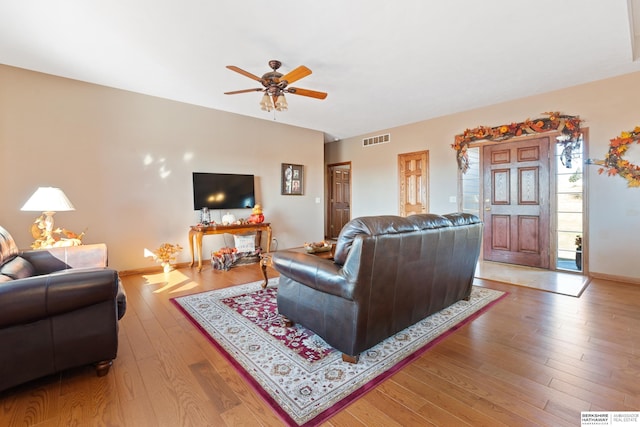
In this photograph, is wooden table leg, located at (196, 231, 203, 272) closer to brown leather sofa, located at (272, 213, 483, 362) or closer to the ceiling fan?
the ceiling fan

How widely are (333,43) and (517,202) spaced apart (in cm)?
382

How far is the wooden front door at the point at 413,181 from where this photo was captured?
18.8ft

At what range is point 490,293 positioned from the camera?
3.29 meters

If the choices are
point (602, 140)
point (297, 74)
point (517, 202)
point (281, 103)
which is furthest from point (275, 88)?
point (602, 140)

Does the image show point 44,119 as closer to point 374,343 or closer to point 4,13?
point 4,13

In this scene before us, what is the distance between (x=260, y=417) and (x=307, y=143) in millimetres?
5580

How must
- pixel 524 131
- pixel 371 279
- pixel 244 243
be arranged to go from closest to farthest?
pixel 371 279
pixel 524 131
pixel 244 243

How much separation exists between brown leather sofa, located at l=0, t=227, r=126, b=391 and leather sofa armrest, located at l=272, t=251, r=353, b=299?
107cm

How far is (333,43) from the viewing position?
283 cm

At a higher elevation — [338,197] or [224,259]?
[338,197]

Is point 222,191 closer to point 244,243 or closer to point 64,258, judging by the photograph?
point 244,243

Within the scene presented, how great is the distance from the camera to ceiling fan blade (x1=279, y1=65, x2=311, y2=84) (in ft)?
8.92

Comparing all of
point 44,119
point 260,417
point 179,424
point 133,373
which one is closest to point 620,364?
point 260,417

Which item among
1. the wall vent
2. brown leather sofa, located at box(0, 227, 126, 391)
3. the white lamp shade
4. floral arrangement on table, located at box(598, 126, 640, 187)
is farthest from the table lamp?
floral arrangement on table, located at box(598, 126, 640, 187)
